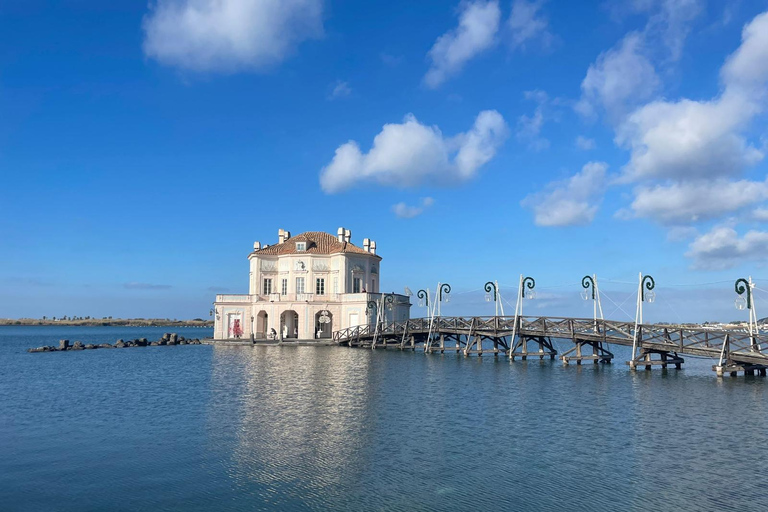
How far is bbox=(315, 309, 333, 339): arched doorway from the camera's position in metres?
63.5

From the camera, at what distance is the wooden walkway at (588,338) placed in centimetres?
3450

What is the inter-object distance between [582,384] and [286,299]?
126 feet

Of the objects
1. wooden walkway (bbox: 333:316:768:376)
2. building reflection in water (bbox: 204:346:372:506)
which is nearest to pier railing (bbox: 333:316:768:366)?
wooden walkway (bbox: 333:316:768:376)

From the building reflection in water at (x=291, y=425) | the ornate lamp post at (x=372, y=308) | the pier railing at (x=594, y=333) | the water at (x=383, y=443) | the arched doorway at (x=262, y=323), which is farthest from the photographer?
the arched doorway at (x=262, y=323)

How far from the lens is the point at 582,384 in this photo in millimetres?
32562

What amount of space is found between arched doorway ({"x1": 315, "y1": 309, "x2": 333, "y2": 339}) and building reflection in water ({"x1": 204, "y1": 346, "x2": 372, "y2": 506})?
72.1 feet

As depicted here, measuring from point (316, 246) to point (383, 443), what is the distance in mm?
49160

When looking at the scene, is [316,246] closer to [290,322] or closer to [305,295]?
[305,295]

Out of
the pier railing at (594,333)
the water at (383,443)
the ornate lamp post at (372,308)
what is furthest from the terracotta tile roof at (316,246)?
the water at (383,443)

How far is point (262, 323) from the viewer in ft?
220

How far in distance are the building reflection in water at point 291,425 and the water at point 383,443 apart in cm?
9

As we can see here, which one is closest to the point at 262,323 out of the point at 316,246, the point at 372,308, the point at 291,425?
the point at 316,246

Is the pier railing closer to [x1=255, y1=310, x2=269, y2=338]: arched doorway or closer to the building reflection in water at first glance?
[x1=255, y1=310, x2=269, y2=338]: arched doorway

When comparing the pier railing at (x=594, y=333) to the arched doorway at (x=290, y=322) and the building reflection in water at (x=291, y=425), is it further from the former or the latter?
the building reflection in water at (x=291, y=425)
